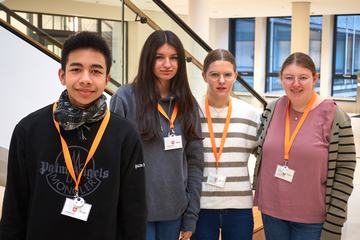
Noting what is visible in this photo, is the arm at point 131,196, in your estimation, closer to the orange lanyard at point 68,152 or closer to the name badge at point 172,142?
the orange lanyard at point 68,152

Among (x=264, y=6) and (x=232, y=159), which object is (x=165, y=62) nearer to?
(x=232, y=159)

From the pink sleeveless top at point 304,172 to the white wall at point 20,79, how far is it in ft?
7.55

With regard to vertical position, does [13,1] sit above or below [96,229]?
above

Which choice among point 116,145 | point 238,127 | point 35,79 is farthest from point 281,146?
point 35,79

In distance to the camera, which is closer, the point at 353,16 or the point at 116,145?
the point at 116,145

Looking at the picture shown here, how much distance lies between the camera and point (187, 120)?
2.04 m

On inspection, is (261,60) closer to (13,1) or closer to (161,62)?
(13,1)

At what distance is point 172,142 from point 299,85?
0.80 m

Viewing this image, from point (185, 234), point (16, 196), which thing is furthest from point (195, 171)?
point (16, 196)

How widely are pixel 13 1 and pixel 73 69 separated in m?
2.57

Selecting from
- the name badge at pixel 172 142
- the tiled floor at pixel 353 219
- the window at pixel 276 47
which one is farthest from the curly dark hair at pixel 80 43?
Answer: the window at pixel 276 47

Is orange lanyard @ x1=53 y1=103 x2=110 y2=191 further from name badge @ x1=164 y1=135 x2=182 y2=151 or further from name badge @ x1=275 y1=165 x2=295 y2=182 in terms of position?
name badge @ x1=275 y1=165 x2=295 y2=182

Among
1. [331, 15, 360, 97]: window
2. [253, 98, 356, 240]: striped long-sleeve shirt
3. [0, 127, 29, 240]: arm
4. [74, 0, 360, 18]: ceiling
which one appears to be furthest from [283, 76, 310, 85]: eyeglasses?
[331, 15, 360, 97]: window

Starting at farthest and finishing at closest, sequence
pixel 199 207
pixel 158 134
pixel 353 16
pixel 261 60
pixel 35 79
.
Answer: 1. pixel 261 60
2. pixel 353 16
3. pixel 35 79
4. pixel 199 207
5. pixel 158 134
